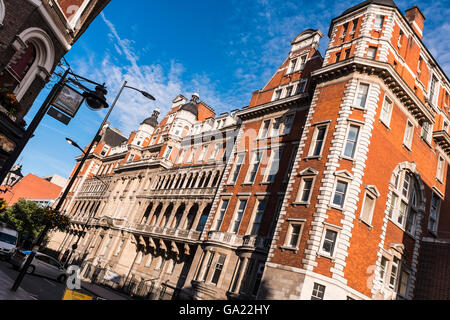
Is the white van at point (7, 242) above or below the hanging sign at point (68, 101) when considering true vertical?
below

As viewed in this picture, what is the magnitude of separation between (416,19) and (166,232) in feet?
111

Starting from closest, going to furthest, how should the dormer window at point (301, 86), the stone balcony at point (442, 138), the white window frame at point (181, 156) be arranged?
the stone balcony at point (442, 138) < the dormer window at point (301, 86) < the white window frame at point (181, 156)

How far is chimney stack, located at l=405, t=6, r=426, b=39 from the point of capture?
30275 millimetres

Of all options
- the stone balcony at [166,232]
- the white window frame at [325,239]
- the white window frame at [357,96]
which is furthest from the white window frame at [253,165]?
the white window frame at [325,239]

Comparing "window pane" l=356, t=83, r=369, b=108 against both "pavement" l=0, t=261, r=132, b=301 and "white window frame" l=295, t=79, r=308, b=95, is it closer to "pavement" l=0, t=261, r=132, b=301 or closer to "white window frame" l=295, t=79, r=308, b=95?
"white window frame" l=295, t=79, r=308, b=95

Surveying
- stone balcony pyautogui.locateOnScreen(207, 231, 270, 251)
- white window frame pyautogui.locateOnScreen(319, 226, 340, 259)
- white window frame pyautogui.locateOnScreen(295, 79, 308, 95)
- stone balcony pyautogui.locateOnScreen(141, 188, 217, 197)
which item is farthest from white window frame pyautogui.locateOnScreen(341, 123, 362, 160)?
stone balcony pyautogui.locateOnScreen(141, 188, 217, 197)

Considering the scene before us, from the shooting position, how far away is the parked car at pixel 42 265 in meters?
23.7

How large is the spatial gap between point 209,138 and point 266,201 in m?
16.6

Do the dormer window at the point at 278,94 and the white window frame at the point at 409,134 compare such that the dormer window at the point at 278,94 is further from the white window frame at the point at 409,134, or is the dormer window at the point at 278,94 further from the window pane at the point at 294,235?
the window pane at the point at 294,235

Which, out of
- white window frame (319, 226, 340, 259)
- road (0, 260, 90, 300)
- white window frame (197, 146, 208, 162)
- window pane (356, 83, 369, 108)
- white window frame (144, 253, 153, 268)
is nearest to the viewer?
road (0, 260, 90, 300)

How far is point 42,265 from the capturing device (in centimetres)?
2642

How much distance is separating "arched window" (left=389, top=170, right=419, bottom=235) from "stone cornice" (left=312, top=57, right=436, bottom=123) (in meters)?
5.48

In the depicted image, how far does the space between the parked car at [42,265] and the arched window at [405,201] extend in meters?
26.8
